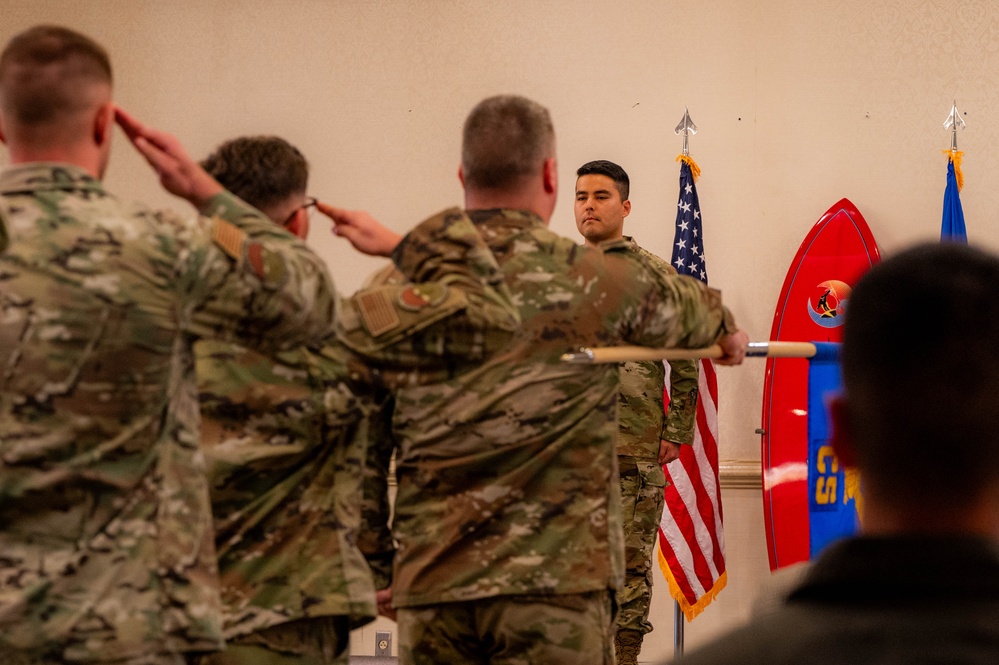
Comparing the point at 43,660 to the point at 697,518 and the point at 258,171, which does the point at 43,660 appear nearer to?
the point at 258,171

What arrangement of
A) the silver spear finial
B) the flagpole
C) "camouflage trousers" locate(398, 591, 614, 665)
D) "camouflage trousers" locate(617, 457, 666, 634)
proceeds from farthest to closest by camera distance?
the silver spear finial → the flagpole → "camouflage trousers" locate(617, 457, 666, 634) → "camouflage trousers" locate(398, 591, 614, 665)

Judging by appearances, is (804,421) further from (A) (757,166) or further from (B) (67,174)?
(B) (67,174)

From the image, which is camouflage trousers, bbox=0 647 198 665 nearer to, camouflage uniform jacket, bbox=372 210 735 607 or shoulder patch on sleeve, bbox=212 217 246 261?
shoulder patch on sleeve, bbox=212 217 246 261

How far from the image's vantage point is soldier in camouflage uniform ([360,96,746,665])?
84.2 inches

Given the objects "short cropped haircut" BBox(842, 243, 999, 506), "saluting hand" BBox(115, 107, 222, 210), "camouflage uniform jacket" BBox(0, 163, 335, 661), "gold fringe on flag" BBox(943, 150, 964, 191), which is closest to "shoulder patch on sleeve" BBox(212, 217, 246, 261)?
"camouflage uniform jacket" BBox(0, 163, 335, 661)

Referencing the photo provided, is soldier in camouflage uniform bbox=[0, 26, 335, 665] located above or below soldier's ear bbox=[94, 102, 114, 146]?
below

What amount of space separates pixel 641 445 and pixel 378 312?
2479 millimetres

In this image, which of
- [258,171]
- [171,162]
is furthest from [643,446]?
[171,162]

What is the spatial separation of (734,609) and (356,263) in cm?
227

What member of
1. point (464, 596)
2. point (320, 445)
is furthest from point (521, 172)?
point (464, 596)

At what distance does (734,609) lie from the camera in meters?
5.38

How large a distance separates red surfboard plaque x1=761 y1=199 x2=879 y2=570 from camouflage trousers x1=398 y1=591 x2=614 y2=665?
9.81 feet

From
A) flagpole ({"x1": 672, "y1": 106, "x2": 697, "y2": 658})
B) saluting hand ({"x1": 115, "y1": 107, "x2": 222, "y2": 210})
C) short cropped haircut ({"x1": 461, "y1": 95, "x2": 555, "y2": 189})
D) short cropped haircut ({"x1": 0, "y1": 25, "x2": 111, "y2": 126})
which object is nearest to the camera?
short cropped haircut ({"x1": 0, "y1": 25, "x2": 111, "y2": 126})

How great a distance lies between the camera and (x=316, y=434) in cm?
203
